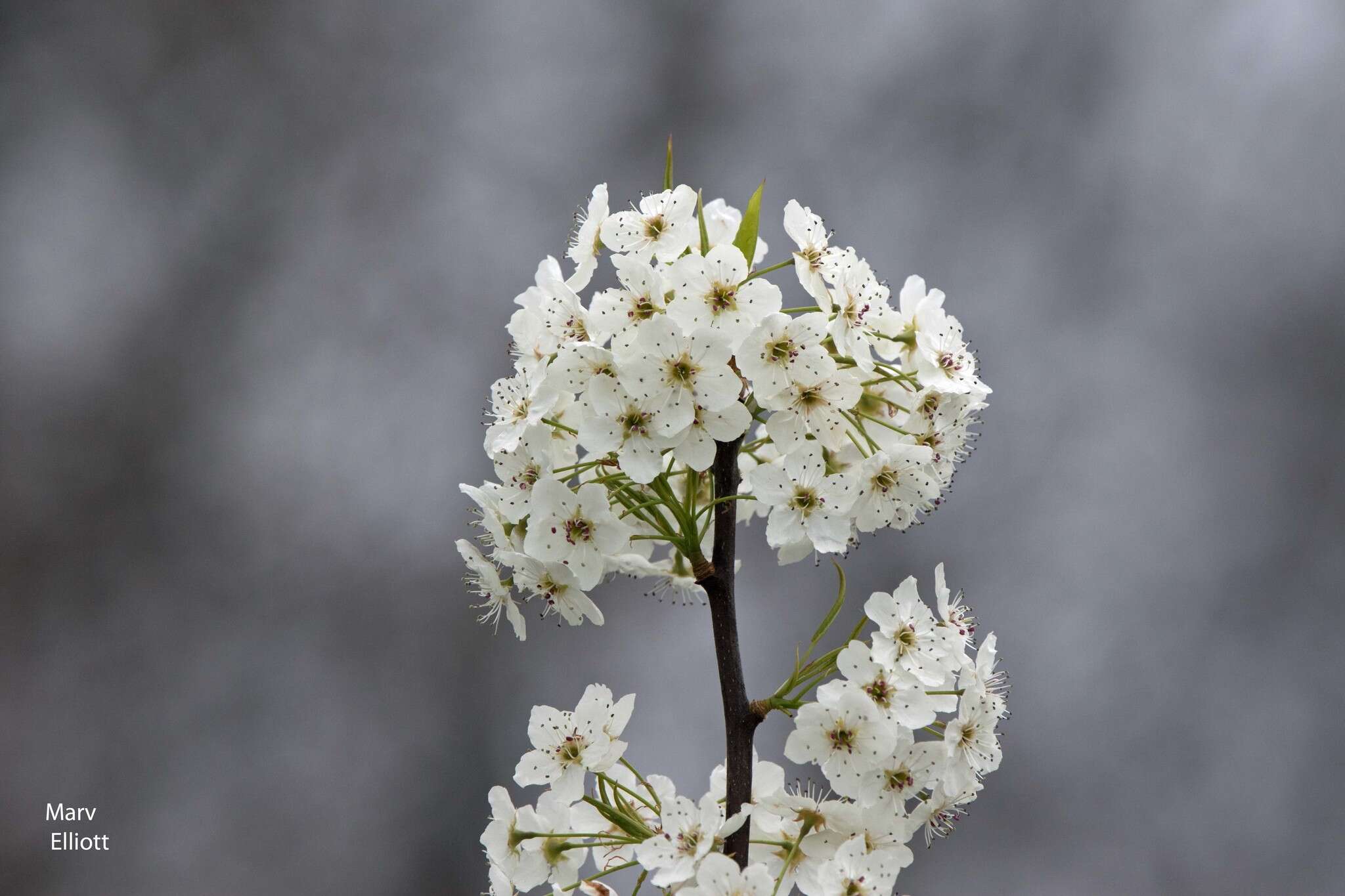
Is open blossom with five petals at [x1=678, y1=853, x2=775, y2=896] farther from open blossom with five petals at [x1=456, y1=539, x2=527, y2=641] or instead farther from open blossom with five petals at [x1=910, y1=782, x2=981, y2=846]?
open blossom with five petals at [x1=456, y1=539, x2=527, y2=641]

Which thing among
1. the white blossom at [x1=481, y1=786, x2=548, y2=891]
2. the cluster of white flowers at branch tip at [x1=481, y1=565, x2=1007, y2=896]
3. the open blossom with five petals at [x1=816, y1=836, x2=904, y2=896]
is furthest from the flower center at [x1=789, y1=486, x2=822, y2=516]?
the white blossom at [x1=481, y1=786, x2=548, y2=891]

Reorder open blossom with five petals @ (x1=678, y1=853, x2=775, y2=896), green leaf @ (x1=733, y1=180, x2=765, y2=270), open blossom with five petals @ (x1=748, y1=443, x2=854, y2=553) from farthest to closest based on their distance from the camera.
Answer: green leaf @ (x1=733, y1=180, x2=765, y2=270), open blossom with five petals @ (x1=748, y1=443, x2=854, y2=553), open blossom with five petals @ (x1=678, y1=853, x2=775, y2=896)

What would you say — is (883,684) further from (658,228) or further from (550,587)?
(658,228)

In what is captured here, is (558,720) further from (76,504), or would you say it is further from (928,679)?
(76,504)

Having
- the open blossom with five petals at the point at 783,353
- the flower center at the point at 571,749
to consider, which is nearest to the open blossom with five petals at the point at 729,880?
the flower center at the point at 571,749

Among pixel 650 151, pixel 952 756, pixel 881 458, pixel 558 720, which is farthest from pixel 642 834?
pixel 650 151

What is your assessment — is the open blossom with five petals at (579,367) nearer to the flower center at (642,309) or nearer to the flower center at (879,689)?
the flower center at (642,309)
